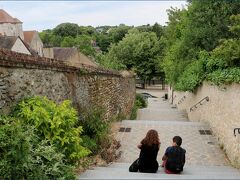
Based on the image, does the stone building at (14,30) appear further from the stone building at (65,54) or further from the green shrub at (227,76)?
the green shrub at (227,76)

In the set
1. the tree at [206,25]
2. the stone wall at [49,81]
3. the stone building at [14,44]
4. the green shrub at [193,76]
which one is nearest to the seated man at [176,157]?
the stone wall at [49,81]

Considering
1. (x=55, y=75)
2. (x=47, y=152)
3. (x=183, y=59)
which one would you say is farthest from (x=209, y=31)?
(x=47, y=152)

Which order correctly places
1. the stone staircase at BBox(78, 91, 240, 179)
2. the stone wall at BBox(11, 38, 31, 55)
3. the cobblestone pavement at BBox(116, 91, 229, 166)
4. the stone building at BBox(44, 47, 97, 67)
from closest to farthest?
the stone staircase at BBox(78, 91, 240, 179) < the cobblestone pavement at BBox(116, 91, 229, 166) < the stone wall at BBox(11, 38, 31, 55) < the stone building at BBox(44, 47, 97, 67)

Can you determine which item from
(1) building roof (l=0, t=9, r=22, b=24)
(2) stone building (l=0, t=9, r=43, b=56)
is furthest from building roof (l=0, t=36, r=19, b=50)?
(1) building roof (l=0, t=9, r=22, b=24)

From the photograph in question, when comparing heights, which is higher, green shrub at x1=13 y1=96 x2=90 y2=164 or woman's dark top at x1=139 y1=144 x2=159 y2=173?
green shrub at x1=13 y1=96 x2=90 y2=164

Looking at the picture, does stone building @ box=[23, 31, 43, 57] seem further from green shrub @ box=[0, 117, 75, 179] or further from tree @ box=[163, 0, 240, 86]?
green shrub @ box=[0, 117, 75, 179]

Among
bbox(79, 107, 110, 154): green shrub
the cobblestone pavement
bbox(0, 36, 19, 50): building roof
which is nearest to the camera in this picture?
bbox(79, 107, 110, 154): green shrub

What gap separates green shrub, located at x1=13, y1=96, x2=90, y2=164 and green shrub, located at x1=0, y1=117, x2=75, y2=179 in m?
0.67

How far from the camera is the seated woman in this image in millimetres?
7437

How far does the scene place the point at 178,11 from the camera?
1059 inches

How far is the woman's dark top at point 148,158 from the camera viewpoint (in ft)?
24.6

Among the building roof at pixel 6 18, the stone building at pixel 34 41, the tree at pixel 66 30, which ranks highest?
the tree at pixel 66 30

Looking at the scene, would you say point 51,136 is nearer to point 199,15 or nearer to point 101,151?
point 101,151

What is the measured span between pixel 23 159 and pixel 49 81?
3551mm
